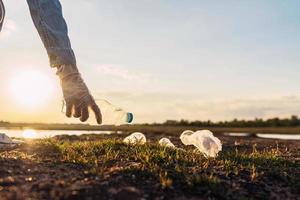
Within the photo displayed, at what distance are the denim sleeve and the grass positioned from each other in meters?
1.14

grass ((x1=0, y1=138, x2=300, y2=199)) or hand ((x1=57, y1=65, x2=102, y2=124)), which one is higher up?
hand ((x1=57, y1=65, x2=102, y2=124))

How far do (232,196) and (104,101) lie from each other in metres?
4.22

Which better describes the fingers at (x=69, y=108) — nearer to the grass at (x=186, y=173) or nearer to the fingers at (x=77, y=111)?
the fingers at (x=77, y=111)

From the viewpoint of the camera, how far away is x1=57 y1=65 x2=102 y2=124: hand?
585 cm

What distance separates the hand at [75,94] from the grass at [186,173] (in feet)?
1.82

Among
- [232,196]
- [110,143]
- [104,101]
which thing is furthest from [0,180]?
[104,101]

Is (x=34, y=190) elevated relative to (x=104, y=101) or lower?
lower

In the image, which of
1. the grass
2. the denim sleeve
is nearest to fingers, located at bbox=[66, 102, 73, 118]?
the denim sleeve

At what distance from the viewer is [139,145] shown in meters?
8.21

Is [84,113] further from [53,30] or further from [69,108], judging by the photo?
[53,30]

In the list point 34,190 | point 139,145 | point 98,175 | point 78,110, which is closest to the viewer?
point 34,190

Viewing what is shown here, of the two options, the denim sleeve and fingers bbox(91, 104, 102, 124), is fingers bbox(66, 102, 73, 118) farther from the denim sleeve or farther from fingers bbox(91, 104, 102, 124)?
the denim sleeve

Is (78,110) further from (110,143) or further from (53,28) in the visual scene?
(110,143)

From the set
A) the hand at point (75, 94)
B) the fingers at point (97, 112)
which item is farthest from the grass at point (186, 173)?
the hand at point (75, 94)
